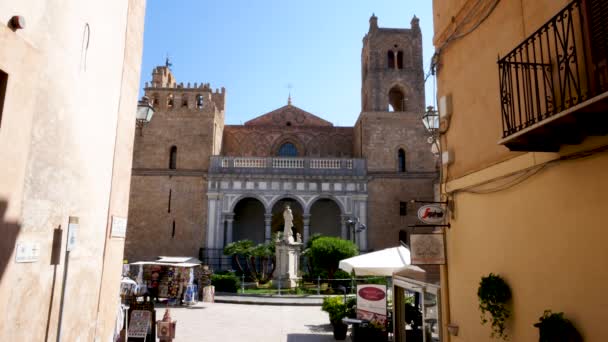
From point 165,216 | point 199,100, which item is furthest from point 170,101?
point 165,216

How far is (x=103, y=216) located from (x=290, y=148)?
26.7 metres

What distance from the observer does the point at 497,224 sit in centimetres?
518

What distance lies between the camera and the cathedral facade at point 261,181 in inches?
1066

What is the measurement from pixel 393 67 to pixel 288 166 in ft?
36.8

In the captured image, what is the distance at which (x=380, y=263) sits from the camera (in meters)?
10.0

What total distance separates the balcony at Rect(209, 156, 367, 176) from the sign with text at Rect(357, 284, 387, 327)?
59.0 feet

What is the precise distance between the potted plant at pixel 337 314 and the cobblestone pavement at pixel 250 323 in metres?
0.22

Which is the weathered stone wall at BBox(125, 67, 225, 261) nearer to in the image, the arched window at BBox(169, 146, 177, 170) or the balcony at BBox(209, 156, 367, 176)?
the arched window at BBox(169, 146, 177, 170)

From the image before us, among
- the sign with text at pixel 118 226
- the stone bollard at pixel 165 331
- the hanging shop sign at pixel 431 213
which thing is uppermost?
the hanging shop sign at pixel 431 213

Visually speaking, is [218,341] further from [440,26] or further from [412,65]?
[412,65]

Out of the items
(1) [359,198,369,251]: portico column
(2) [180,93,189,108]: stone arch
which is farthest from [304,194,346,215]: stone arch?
(2) [180,93,189,108]: stone arch

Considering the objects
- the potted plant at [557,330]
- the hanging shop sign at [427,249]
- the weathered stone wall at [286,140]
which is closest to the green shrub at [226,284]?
the weathered stone wall at [286,140]

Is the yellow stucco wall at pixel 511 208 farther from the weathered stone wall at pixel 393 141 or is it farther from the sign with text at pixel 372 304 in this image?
the weathered stone wall at pixel 393 141

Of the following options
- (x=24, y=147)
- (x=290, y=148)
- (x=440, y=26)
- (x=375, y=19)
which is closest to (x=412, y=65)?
(x=375, y=19)
